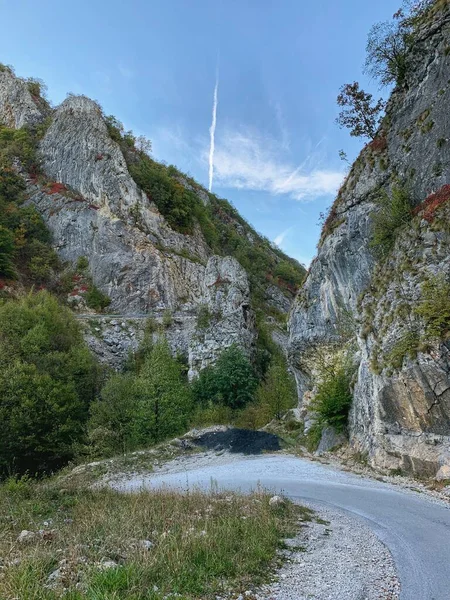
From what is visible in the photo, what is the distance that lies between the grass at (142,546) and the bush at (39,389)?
50.2 ft

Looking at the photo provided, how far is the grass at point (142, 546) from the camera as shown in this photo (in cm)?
414

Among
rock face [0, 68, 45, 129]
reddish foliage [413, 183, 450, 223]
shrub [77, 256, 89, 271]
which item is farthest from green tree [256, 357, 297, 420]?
rock face [0, 68, 45, 129]

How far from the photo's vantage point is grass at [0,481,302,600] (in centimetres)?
414

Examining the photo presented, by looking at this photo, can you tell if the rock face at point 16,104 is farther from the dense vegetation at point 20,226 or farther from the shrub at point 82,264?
the shrub at point 82,264

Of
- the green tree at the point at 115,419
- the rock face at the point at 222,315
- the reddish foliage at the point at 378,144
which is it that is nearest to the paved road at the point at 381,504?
the green tree at the point at 115,419

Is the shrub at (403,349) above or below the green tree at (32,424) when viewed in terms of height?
above

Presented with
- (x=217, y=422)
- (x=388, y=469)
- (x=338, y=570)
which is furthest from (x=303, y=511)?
(x=217, y=422)

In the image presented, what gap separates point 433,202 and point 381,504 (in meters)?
11.9

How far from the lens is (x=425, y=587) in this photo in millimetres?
4387

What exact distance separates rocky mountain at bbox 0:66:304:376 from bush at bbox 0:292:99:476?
7568mm

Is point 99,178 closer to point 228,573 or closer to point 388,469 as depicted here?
point 388,469

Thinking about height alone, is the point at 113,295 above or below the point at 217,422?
above

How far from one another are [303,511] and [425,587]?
3870 mm

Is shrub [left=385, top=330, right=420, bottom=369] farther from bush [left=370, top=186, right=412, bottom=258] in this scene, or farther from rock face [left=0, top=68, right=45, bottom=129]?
rock face [left=0, top=68, right=45, bottom=129]
